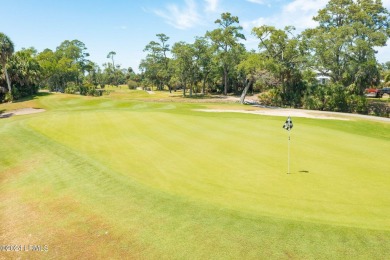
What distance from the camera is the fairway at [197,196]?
8.02m

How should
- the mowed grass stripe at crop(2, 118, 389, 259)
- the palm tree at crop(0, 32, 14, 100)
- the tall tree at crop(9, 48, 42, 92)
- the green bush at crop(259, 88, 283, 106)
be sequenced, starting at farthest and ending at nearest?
the tall tree at crop(9, 48, 42, 92)
the green bush at crop(259, 88, 283, 106)
the palm tree at crop(0, 32, 14, 100)
the mowed grass stripe at crop(2, 118, 389, 259)

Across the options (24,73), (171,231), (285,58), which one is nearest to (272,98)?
(285,58)

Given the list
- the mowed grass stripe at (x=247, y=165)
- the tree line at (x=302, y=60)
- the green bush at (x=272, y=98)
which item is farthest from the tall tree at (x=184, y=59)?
the mowed grass stripe at (x=247, y=165)

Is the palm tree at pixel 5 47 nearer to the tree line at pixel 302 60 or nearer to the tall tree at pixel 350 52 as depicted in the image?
the tree line at pixel 302 60

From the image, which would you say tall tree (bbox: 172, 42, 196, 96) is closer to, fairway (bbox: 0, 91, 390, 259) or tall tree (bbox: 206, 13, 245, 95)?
tall tree (bbox: 206, 13, 245, 95)

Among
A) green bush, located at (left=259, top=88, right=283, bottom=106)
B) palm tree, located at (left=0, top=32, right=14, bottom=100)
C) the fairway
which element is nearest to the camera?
the fairway

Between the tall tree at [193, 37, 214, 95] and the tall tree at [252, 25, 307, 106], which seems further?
the tall tree at [193, 37, 214, 95]

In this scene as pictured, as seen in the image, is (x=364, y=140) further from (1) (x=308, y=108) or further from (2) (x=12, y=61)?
(2) (x=12, y=61)

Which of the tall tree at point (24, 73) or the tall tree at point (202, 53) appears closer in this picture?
the tall tree at point (24, 73)

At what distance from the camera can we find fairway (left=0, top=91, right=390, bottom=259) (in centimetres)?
802

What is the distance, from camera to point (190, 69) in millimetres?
72188

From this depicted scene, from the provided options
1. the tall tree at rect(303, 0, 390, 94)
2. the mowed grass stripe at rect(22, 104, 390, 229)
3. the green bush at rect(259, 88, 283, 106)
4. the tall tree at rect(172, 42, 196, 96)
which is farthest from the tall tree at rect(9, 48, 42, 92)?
the tall tree at rect(303, 0, 390, 94)

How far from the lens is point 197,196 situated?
35.5 feet

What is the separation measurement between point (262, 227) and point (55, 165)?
11.7m
